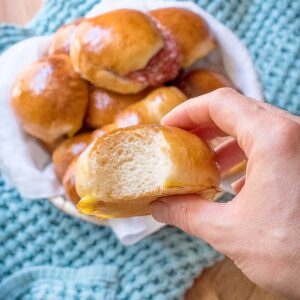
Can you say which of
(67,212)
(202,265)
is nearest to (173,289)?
(202,265)

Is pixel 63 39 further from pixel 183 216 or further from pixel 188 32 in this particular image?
pixel 183 216

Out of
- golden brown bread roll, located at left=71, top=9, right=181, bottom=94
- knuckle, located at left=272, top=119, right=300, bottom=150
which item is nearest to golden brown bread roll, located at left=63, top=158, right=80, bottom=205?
golden brown bread roll, located at left=71, top=9, right=181, bottom=94

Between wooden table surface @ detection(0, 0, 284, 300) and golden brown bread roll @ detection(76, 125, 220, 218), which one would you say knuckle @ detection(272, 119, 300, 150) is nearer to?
golden brown bread roll @ detection(76, 125, 220, 218)

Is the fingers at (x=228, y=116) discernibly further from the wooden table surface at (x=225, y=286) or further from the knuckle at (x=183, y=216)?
the wooden table surface at (x=225, y=286)

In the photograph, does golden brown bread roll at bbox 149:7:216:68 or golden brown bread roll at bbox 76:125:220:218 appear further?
golden brown bread roll at bbox 149:7:216:68

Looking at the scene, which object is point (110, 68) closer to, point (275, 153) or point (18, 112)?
point (18, 112)
